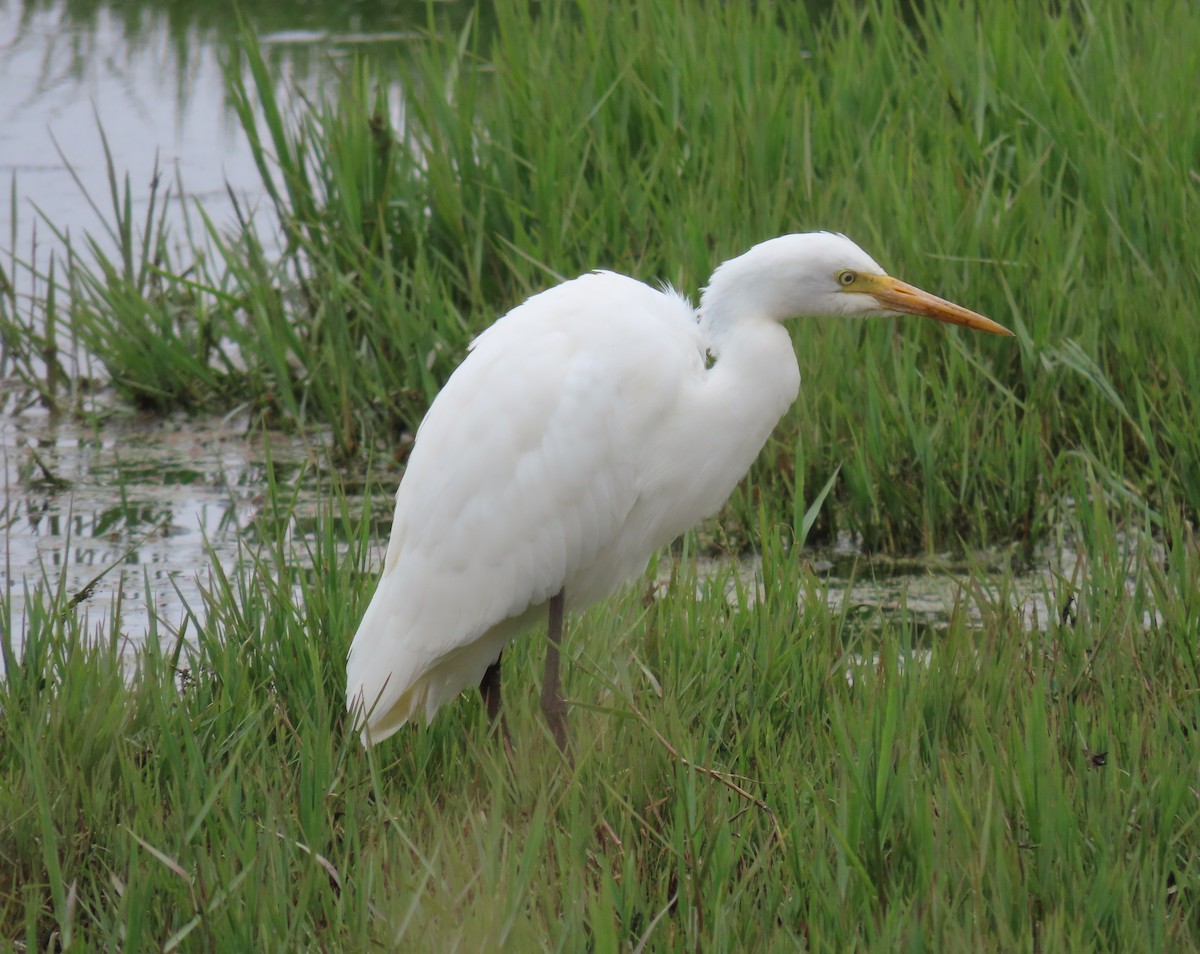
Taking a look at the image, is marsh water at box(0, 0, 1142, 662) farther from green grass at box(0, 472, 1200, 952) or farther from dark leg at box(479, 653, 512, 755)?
dark leg at box(479, 653, 512, 755)

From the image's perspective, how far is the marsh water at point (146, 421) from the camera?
157 inches

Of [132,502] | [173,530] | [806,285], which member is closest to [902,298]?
[806,285]

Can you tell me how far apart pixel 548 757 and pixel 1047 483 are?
1.78 m

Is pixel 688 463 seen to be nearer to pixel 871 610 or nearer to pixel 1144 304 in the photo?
pixel 871 610

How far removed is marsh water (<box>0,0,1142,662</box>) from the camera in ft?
13.1

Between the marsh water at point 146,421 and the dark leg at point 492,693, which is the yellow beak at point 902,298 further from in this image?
the dark leg at point 492,693

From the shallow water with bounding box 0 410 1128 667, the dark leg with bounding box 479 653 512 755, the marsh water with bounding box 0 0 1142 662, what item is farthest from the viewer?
the marsh water with bounding box 0 0 1142 662

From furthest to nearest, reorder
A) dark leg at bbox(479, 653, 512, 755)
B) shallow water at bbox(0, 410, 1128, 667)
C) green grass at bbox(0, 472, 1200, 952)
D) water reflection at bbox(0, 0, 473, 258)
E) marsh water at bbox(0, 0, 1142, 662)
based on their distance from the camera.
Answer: water reflection at bbox(0, 0, 473, 258) < marsh water at bbox(0, 0, 1142, 662) < shallow water at bbox(0, 410, 1128, 667) < dark leg at bbox(479, 653, 512, 755) < green grass at bbox(0, 472, 1200, 952)

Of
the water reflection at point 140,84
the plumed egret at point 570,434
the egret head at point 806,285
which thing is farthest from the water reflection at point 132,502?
the water reflection at point 140,84

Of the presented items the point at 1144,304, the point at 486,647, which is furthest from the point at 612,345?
the point at 1144,304

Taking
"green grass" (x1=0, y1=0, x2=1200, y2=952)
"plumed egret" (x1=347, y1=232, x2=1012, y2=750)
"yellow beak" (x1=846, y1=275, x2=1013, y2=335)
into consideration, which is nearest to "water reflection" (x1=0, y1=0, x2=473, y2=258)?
"green grass" (x1=0, y1=0, x2=1200, y2=952)

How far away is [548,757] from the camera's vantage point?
2.87 meters

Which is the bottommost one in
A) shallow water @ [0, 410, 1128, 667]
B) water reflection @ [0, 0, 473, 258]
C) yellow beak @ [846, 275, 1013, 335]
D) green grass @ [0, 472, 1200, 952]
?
green grass @ [0, 472, 1200, 952]

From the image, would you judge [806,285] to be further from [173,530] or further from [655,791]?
[173,530]
